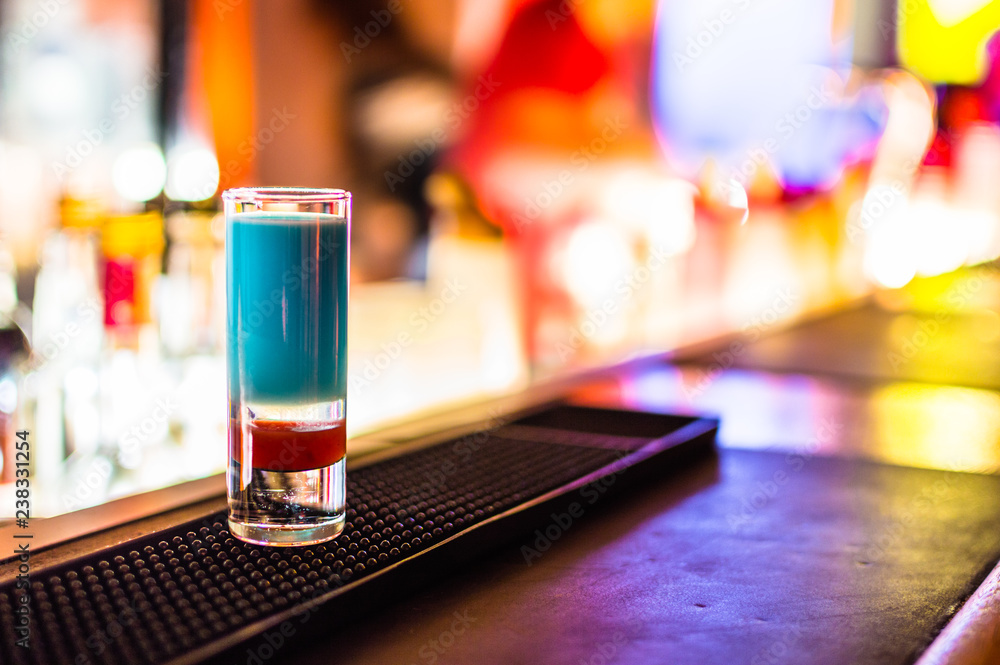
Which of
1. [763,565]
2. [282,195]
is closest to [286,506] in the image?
[282,195]

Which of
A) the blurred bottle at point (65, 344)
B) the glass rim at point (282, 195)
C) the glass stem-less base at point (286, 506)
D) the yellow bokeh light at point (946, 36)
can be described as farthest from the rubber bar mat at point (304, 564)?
the yellow bokeh light at point (946, 36)

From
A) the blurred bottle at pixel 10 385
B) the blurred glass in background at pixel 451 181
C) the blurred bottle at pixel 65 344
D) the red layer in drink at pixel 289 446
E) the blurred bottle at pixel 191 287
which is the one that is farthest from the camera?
the blurred bottle at pixel 191 287

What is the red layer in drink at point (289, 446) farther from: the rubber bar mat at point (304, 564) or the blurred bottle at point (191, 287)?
the blurred bottle at point (191, 287)

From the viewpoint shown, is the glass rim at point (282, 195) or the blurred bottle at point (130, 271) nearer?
the glass rim at point (282, 195)

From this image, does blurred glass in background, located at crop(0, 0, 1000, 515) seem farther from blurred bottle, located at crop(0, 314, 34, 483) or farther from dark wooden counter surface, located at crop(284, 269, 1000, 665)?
dark wooden counter surface, located at crop(284, 269, 1000, 665)

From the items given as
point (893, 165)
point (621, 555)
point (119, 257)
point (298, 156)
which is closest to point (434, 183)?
point (298, 156)

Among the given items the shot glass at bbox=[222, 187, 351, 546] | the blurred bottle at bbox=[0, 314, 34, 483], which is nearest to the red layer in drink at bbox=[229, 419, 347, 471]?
the shot glass at bbox=[222, 187, 351, 546]

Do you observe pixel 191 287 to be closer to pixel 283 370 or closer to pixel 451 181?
pixel 451 181
